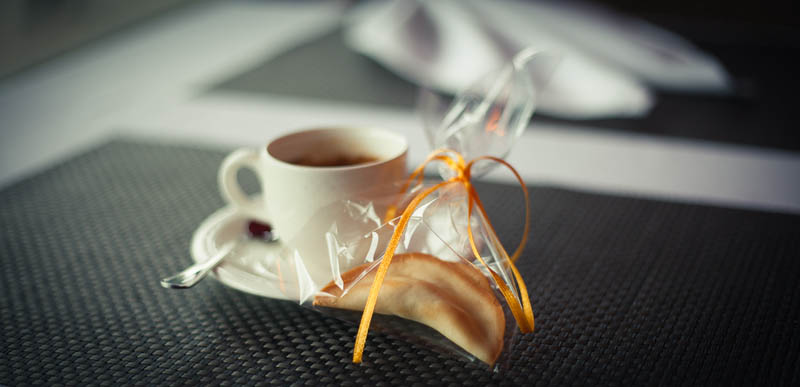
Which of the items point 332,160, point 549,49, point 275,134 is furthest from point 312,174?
point 549,49

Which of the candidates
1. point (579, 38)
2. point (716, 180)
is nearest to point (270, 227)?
point (716, 180)

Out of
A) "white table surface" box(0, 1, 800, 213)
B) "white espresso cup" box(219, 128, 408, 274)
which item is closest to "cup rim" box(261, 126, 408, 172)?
"white espresso cup" box(219, 128, 408, 274)

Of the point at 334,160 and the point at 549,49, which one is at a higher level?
the point at 334,160

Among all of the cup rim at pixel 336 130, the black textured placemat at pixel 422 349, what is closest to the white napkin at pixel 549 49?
the black textured placemat at pixel 422 349

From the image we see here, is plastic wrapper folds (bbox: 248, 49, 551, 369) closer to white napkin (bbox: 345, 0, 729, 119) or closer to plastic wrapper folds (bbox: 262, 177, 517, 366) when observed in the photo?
plastic wrapper folds (bbox: 262, 177, 517, 366)

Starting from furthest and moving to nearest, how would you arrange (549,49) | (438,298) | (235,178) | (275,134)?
(549,49), (275,134), (235,178), (438,298)

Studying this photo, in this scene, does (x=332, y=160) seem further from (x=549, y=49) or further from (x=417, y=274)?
(x=549, y=49)
